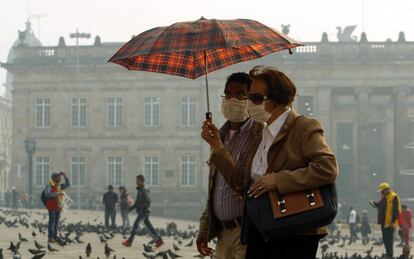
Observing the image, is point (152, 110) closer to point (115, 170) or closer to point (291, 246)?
point (115, 170)

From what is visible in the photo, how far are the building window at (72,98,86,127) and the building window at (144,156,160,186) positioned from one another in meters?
4.60

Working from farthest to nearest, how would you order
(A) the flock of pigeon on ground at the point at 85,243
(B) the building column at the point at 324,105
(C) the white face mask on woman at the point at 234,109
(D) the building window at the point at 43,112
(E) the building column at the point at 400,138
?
(D) the building window at the point at 43,112
(B) the building column at the point at 324,105
(E) the building column at the point at 400,138
(A) the flock of pigeon on ground at the point at 85,243
(C) the white face mask on woman at the point at 234,109

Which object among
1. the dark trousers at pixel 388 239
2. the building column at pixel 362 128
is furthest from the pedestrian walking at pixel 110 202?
the building column at pixel 362 128

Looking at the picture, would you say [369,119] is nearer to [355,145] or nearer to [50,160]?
[355,145]

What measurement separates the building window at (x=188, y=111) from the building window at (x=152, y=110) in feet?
5.11

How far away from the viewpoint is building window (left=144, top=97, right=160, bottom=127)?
6456 cm

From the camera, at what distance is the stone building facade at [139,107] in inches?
2486

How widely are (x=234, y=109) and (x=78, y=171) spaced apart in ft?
188

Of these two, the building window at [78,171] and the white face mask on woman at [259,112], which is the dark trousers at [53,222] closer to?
the white face mask on woman at [259,112]

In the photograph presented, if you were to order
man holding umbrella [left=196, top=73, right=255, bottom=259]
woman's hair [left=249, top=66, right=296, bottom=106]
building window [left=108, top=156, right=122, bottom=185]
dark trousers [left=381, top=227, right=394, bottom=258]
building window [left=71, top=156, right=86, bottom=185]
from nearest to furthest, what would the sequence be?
woman's hair [left=249, top=66, right=296, bottom=106] → man holding umbrella [left=196, top=73, right=255, bottom=259] → dark trousers [left=381, top=227, right=394, bottom=258] → building window [left=71, top=156, right=86, bottom=185] → building window [left=108, top=156, right=122, bottom=185]

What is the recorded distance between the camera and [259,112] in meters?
5.66

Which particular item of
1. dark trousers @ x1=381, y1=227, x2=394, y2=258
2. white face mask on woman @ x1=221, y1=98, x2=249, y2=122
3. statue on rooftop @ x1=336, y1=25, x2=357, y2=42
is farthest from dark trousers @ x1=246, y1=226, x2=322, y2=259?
statue on rooftop @ x1=336, y1=25, x2=357, y2=42

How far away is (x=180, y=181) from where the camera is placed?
6306cm

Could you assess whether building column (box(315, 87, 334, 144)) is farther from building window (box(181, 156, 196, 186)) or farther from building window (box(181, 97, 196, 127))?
building window (box(181, 156, 196, 186))
